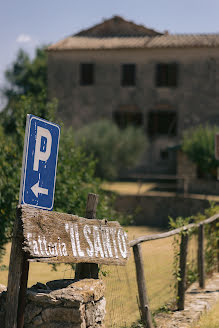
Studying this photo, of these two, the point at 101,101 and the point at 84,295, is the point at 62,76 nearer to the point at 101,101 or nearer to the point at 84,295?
the point at 101,101

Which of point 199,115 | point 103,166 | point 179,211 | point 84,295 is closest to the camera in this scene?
point 84,295

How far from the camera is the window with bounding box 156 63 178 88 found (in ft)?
96.6

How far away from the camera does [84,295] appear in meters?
3.75

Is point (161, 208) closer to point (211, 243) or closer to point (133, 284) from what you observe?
point (211, 243)

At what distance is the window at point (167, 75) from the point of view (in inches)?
1159

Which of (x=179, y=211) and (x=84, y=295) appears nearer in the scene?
(x=84, y=295)

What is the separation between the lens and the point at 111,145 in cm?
2603

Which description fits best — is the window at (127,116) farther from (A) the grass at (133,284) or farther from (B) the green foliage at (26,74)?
(A) the grass at (133,284)

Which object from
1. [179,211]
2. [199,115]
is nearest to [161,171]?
[199,115]

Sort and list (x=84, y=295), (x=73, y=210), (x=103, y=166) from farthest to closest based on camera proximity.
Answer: (x=103, y=166) → (x=73, y=210) → (x=84, y=295)

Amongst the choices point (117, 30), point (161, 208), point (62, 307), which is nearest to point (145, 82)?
point (117, 30)

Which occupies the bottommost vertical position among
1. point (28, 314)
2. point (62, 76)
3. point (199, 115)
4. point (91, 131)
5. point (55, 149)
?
point (28, 314)

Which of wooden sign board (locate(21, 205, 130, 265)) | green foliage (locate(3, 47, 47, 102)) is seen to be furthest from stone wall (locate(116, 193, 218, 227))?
green foliage (locate(3, 47, 47, 102))

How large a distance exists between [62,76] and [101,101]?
291 cm
